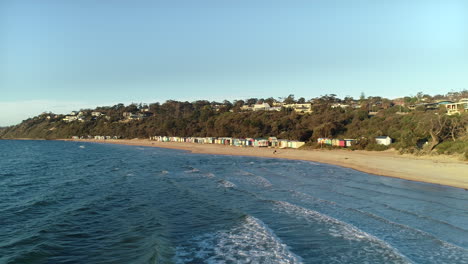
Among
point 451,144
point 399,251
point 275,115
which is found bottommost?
point 399,251

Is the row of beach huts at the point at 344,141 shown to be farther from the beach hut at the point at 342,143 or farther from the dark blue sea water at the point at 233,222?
the dark blue sea water at the point at 233,222

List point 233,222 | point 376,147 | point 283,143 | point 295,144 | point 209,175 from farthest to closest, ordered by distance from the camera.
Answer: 1. point 283,143
2. point 295,144
3. point 376,147
4. point 209,175
5. point 233,222

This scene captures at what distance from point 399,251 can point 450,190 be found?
43.6 ft

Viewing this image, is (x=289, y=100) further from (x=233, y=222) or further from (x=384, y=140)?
(x=233, y=222)

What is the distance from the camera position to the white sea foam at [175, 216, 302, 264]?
Result: 1133cm

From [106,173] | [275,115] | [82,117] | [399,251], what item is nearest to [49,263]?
[399,251]

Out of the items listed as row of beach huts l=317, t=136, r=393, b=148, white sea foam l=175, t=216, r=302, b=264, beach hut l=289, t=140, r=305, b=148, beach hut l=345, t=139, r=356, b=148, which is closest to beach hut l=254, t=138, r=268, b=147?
beach hut l=289, t=140, r=305, b=148

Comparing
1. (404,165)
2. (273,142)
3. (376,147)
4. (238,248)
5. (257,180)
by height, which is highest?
(273,142)

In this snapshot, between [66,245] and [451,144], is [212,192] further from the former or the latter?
[451,144]

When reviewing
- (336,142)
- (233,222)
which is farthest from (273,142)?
(233,222)

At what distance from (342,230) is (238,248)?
15.5ft

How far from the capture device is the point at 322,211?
17.3 meters

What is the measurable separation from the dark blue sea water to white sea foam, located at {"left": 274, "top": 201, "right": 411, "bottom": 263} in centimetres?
4

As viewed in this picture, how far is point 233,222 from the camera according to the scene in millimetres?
15648
